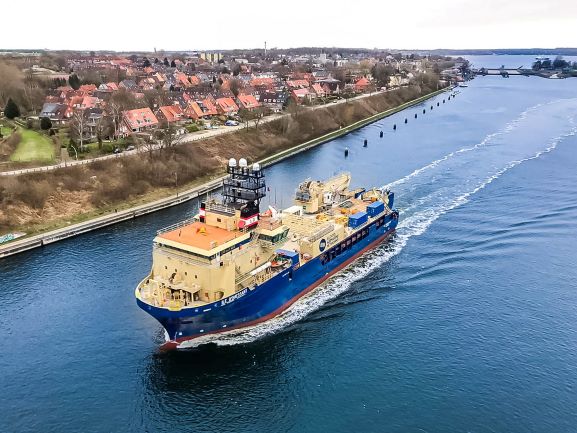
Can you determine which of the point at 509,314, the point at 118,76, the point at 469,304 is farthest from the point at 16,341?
the point at 118,76

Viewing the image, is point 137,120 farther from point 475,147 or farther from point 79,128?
point 475,147

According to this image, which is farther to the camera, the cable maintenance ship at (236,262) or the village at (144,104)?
the village at (144,104)

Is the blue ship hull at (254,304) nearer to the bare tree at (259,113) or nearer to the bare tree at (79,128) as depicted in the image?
the bare tree at (79,128)

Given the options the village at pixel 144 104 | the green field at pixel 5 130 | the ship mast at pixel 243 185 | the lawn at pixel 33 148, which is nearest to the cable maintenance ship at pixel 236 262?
the ship mast at pixel 243 185

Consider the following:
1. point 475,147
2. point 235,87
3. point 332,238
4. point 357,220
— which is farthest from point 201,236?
point 235,87

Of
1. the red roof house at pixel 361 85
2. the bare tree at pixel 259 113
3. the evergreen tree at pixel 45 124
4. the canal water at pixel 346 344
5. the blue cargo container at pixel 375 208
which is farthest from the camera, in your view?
the red roof house at pixel 361 85

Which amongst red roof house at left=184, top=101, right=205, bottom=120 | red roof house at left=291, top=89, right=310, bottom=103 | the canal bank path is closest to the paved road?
red roof house at left=184, top=101, right=205, bottom=120

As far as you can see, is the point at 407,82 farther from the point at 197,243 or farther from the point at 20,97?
the point at 197,243
